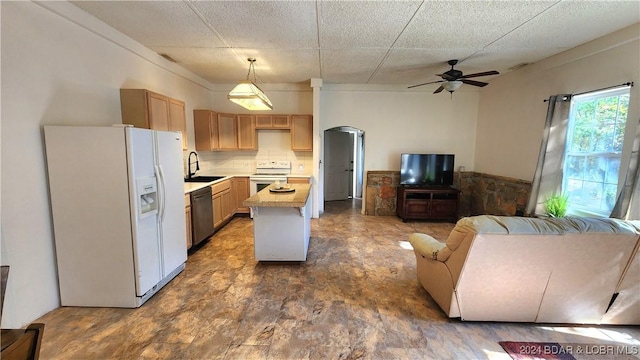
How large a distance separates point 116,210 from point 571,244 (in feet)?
12.1

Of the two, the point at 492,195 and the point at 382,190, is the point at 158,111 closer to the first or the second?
the point at 382,190

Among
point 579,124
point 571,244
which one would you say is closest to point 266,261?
point 571,244

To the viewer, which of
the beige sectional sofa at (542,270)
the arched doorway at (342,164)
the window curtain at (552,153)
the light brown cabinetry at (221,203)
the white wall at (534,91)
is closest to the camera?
the beige sectional sofa at (542,270)

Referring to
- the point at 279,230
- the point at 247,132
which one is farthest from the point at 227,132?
the point at 279,230

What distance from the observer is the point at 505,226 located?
1.94 metres

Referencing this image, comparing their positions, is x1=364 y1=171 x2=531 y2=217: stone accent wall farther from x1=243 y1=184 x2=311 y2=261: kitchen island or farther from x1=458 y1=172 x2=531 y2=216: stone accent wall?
x1=243 y1=184 x2=311 y2=261: kitchen island

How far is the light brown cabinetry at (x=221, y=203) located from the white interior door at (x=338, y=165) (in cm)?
285

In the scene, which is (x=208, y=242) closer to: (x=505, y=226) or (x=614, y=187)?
(x=505, y=226)

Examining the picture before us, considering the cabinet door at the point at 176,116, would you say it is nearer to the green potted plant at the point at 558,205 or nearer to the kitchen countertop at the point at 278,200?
the kitchen countertop at the point at 278,200

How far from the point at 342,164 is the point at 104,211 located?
5799mm

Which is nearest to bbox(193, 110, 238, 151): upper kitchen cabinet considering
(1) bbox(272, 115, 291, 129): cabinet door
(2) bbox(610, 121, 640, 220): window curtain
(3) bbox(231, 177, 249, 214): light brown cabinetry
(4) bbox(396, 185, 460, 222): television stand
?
(3) bbox(231, 177, 249, 214): light brown cabinetry

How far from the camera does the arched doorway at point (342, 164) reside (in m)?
7.11

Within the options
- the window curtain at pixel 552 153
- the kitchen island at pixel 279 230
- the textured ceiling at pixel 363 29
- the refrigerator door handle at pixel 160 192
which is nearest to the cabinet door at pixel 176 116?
the textured ceiling at pixel 363 29

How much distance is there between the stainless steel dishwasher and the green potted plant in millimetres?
4743
